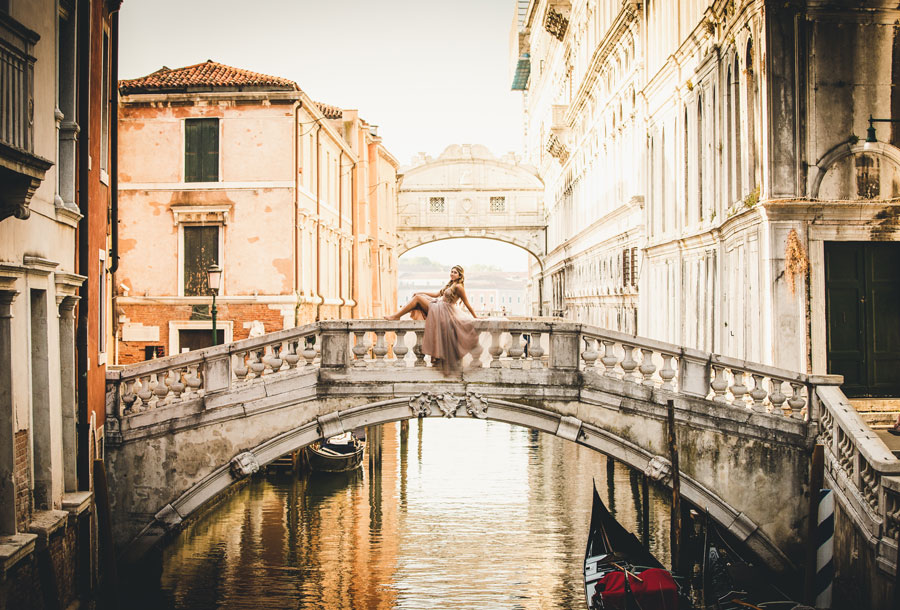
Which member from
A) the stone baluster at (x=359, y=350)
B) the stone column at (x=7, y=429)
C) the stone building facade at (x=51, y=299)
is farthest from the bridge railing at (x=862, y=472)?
the stone column at (x=7, y=429)

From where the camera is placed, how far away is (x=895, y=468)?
754 cm

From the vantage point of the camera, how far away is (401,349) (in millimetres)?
10055

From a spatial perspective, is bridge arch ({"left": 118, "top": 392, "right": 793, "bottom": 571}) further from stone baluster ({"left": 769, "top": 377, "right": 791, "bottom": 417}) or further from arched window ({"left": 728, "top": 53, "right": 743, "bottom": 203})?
arched window ({"left": 728, "top": 53, "right": 743, "bottom": 203})

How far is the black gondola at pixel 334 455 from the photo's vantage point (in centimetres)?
1911

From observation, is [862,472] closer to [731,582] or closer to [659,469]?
[731,582]

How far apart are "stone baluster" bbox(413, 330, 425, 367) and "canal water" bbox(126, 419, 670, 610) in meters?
3.12

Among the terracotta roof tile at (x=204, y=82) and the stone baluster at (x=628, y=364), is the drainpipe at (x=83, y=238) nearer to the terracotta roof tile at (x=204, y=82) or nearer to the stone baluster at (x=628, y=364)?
the stone baluster at (x=628, y=364)

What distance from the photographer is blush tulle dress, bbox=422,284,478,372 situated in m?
10.1

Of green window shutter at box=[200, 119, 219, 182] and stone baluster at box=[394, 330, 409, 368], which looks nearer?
stone baluster at box=[394, 330, 409, 368]

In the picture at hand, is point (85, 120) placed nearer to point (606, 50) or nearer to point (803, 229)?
point (803, 229)

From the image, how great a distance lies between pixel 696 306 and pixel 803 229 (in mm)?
3635

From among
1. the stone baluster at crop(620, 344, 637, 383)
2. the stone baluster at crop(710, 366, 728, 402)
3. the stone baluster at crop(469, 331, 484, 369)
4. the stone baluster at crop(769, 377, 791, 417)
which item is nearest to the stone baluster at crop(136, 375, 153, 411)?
the stone baluster at crop(469, 331, 484, 369)

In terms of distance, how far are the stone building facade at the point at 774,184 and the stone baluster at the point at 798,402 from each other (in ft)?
5.54

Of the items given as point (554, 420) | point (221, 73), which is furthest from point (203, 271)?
point (554, 420)
